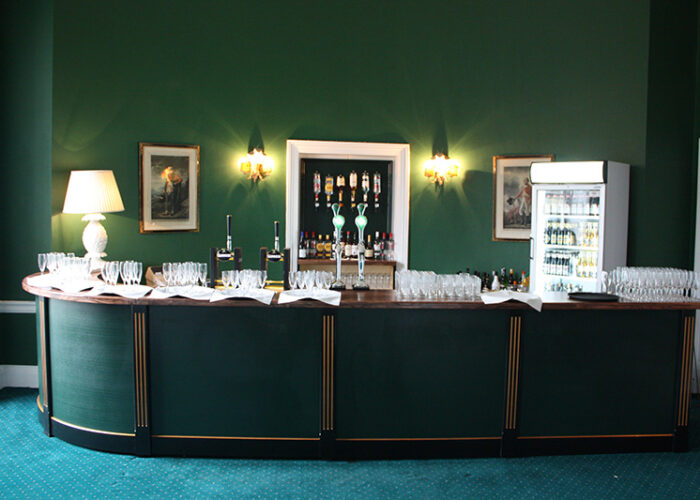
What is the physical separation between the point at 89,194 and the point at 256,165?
6.01 ft

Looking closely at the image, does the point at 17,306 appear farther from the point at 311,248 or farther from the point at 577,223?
the point at 577,223

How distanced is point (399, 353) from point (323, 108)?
3.73 metres

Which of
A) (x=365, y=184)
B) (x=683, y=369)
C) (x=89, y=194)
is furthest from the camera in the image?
(x=365, y=184)

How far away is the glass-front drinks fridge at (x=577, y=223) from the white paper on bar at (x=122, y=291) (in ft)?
13.3

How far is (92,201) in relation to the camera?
226 inches

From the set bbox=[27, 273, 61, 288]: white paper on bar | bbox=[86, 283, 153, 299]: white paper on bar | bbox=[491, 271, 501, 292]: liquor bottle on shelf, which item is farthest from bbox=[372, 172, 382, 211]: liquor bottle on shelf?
bbox=[27, 273, 61, 288]: white paper on bar

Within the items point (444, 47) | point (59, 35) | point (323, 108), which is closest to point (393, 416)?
point (323, 108)

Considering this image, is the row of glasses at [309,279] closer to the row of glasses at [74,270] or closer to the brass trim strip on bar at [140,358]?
the brass trim strip on bar at [140,358]

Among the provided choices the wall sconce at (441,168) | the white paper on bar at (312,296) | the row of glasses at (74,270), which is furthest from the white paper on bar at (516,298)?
the wall sconce at (441,168)

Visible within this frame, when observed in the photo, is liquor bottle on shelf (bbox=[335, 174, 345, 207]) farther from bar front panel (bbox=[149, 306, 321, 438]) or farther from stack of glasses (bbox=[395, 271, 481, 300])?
bar front panel (bbox=[149, 306, 321, 438])

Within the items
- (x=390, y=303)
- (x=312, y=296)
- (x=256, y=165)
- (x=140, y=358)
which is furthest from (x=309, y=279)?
(x=256, y=165)

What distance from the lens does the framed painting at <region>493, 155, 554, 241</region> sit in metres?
7.09

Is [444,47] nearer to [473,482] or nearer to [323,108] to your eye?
[323,108]

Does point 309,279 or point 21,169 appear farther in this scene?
point 21,169
